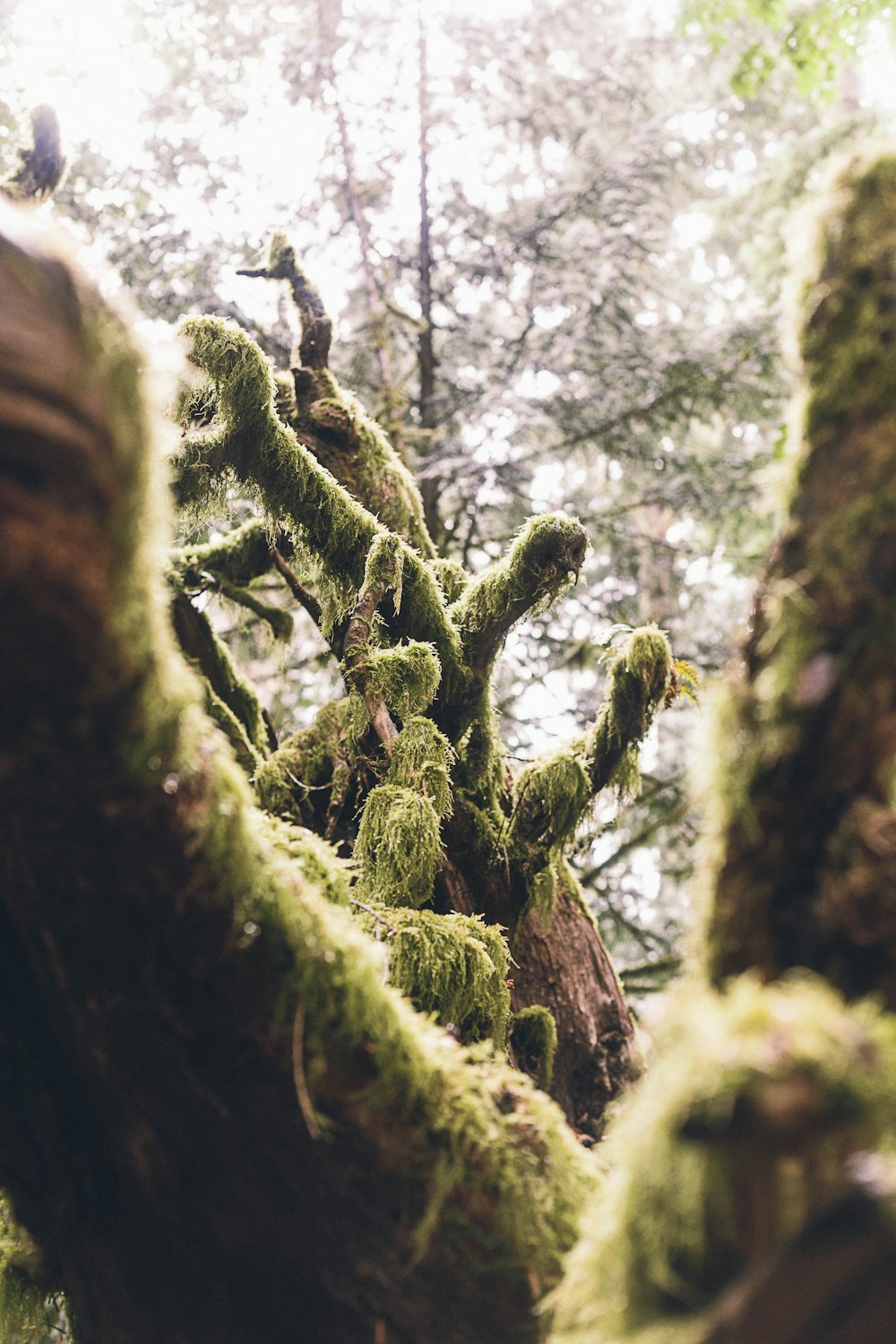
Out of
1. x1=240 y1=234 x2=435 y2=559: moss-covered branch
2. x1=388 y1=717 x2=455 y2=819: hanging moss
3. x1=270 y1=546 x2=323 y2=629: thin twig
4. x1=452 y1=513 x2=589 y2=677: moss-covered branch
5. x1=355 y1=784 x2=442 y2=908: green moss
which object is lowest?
x1=355 y1=784 x2=442 y2=908: green moss

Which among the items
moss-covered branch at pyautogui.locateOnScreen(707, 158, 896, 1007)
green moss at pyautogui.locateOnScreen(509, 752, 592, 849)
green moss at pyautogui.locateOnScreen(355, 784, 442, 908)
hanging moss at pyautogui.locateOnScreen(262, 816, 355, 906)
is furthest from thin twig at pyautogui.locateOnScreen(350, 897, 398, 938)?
moss-covered branch at pyautogui.locateOnScreen(707, 158, 896, 1007)

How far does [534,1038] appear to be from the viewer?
155 inches

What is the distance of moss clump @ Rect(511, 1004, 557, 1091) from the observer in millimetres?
3908

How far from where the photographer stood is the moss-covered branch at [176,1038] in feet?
4.44

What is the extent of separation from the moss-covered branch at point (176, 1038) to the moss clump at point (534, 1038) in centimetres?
195

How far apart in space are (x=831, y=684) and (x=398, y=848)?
2182 millimetres

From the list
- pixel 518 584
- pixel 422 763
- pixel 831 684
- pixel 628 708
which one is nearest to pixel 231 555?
pixel 518 584

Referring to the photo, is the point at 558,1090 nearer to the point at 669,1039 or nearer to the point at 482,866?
the point at 482,866

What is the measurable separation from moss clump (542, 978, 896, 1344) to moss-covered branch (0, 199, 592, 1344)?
578 mm

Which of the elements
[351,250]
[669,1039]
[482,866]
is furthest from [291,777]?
[351,250]

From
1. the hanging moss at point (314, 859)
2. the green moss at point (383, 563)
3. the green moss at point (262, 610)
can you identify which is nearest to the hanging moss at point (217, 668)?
the green moss at point (262, 610)

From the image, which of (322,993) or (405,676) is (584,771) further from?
(322,993)

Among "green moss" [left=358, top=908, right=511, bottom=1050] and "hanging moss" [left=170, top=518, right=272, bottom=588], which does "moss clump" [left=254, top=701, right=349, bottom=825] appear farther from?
"green moss" [left=358, top=908, right=511, bottom=1050]

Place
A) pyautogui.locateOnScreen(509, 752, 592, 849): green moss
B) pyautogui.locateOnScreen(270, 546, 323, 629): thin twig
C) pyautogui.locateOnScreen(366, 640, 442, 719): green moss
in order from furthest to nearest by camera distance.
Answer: pyautogui.locateOnScreen(270, 546, 323, 629): thin twig < pyautogui.locateOnScreen(509, 752, 592, 849): green moss < pyautogui.locateOnScreen(366, 640, 442, 719): green moss
